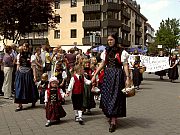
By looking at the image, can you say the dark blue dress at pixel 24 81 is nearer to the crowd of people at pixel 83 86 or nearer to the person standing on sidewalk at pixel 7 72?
the crowd of people at pixel 83 86

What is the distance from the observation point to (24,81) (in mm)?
9820

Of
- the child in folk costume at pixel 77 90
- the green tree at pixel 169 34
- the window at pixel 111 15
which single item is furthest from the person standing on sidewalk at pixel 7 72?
the green tree at pixel 169 34

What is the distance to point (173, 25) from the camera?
223ft

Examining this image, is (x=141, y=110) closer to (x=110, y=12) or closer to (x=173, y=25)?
(x=110, y=12)

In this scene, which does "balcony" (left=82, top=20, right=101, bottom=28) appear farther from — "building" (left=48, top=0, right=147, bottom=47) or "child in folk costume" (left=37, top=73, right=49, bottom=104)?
"child in folk costume" (left=37, top=73, right=49, bottom=104)

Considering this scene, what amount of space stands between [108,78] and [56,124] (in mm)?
1625

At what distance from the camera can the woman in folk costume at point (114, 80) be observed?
7.37 m

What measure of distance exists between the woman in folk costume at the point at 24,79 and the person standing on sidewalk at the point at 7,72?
2402 mm

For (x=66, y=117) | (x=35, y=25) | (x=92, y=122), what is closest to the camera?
(x=92, y=122)

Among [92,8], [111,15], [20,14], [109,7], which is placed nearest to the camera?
[20,14]

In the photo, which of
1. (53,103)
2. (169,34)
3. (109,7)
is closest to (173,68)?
(53,103)

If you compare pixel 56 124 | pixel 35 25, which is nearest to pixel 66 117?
pixel 56 124

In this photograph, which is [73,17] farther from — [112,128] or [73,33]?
[112,128]

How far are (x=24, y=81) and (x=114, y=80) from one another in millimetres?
3365
